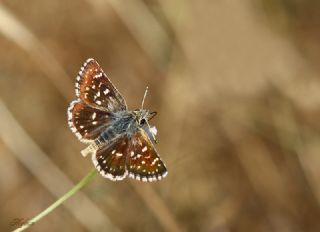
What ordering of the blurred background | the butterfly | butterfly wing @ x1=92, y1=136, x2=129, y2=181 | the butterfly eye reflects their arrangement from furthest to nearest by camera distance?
the blurred background < the butterfly eye < the butterfly < butterfly wing @ x1=92, y1=136, x2=129, y2=181

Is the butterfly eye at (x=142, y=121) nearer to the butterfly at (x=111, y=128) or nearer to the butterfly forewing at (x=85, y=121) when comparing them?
the butterfly at (x=111, y=128)

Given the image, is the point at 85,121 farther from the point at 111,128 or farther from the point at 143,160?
the point at 143,160

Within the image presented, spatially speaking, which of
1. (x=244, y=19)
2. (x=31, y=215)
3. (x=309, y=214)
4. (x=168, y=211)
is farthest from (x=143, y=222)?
(x=244, y=19)

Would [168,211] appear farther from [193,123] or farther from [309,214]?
[309,214]

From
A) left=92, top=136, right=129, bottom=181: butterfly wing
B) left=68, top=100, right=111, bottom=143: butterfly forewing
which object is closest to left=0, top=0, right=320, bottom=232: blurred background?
left=68, top=100, right=111, bottom=143: butterfly forewing

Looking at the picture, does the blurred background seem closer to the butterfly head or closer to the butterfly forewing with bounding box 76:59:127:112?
the butterfly forewing with bounding box 76:59:127:112
